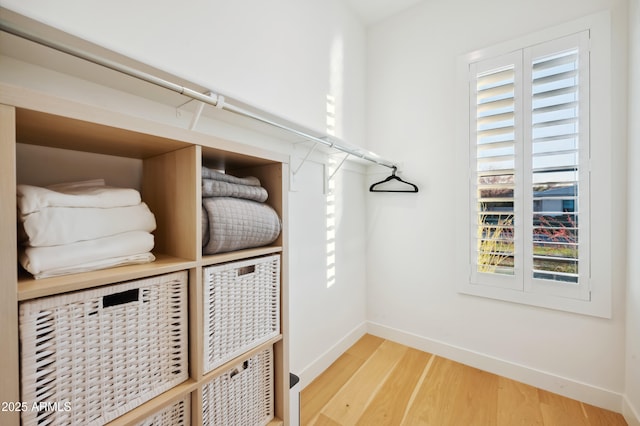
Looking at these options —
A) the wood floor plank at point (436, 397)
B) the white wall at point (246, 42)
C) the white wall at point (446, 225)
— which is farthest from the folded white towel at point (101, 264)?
the white wall at point (446, 225)

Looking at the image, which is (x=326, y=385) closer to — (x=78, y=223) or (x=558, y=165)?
(x=78, y=223)

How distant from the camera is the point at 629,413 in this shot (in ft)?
4.06

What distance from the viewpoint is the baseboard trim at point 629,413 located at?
3.88ft

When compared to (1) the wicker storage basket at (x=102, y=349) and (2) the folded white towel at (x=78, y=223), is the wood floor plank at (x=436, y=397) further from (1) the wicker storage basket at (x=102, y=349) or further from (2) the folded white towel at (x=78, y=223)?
(2) the folded white towel at (x=78, y=223)

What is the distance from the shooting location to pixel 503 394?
1.43 metres

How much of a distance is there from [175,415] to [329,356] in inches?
45.5

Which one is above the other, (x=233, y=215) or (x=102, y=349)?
(x=233, y=215)

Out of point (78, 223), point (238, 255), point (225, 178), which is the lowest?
point (238, 255)

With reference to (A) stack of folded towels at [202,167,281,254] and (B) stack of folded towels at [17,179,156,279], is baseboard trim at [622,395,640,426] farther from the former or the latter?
(B) stack of folded towels at [17,179,156,279]

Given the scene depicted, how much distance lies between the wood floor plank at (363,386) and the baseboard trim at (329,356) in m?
0.17

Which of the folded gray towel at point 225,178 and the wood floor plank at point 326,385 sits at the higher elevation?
the folded gray towel at point 225,178

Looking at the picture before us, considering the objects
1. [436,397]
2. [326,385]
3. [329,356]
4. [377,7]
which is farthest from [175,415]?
[377,7]

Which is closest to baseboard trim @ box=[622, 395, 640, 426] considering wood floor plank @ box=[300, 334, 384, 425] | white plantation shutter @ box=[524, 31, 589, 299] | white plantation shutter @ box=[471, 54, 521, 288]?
white plantation shutter @ box=[524, 31, 589, 299]

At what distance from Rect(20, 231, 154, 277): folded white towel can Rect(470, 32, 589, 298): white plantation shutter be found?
172 centimetres
